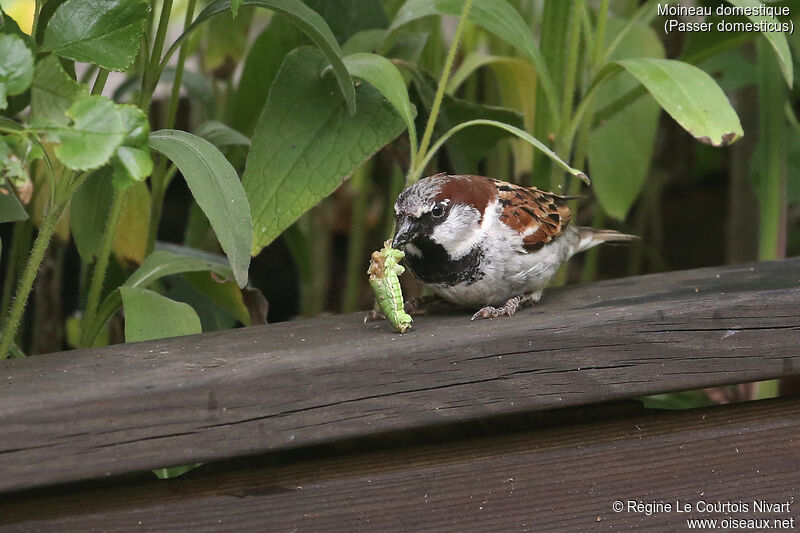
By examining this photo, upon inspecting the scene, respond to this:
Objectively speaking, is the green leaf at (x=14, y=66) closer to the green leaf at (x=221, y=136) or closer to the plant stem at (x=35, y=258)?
the plant stem at (x=35, y=258)

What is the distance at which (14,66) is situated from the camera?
1188 millimetres

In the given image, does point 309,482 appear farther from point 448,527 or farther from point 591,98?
point 591,98

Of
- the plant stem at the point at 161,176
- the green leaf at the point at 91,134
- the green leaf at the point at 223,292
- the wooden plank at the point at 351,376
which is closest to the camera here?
the green leaf at the point at 91,134

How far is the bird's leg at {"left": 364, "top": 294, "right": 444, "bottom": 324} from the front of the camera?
1894 millimetres

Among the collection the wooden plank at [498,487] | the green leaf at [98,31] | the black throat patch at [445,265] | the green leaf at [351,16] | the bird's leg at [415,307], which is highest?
the green leaf at [351,16]

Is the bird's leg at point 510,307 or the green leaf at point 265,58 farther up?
the green leaf at point 265,58

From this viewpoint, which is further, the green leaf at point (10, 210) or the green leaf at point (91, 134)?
the green leaf at point (10, 210)

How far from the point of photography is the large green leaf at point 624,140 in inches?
103

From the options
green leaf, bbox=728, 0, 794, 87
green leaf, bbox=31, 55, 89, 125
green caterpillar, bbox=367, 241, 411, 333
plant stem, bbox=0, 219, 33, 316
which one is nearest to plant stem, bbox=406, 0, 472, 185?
green caterpillar, bbox=367, 241, 411, 333

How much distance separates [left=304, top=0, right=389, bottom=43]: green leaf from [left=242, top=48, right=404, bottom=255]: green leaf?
0.35 metres

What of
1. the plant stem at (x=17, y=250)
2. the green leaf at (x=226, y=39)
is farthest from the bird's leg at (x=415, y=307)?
the green leaf at (x=226, y=39)

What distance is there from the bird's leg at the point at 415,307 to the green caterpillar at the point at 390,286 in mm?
90

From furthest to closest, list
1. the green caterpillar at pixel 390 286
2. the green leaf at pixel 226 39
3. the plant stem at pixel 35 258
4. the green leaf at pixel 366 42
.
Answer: the green leaf at pixel 226 39 < the green leaf at pixel 366 42 < the green caterpillar at pixel 390 286 < the plant stem at pixel 35 258

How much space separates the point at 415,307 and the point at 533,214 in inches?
13.5
